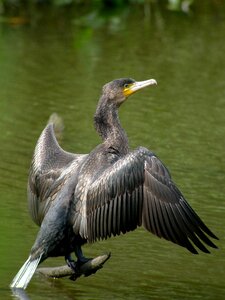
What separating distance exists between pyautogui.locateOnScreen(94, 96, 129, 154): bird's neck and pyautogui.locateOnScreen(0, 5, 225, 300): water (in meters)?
1.15

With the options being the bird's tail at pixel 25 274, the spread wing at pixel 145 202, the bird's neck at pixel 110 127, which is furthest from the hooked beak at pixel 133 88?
the bird's tail at pixel 25 274

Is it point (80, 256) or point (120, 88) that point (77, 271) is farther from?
point (120, 88)

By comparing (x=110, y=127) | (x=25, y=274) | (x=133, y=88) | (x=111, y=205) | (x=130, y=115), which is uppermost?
(x=133, y=88)

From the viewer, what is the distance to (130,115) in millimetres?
15156

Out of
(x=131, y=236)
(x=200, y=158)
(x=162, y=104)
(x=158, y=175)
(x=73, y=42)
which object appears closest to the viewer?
(x=158, y=175)

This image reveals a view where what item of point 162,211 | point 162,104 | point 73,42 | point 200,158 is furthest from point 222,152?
point 73,42

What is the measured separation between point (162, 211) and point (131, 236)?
178 cm

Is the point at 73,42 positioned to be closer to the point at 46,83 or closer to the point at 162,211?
the point at 46,83

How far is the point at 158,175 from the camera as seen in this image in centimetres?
952

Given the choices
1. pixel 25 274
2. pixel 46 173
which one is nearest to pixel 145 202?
pixel 25 274

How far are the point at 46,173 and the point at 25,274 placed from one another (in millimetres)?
1245

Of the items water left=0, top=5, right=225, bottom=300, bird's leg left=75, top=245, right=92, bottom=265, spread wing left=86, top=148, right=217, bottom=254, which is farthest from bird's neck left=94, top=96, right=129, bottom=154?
water left=0, top=5, right=225, bottom=300

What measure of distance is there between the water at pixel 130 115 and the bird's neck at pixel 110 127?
1.15 m

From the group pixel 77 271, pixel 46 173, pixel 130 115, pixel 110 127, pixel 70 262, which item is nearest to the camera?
pixel 77 271
